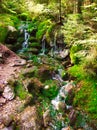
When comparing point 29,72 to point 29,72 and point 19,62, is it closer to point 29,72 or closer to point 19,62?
point 29,72

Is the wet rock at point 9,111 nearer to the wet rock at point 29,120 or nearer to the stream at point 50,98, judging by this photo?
the stream at point 50,98

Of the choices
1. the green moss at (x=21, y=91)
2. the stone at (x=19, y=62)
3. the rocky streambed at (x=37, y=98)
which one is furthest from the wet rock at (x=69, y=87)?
the stone at (x=19, y=62)

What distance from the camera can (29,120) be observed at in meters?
7.81

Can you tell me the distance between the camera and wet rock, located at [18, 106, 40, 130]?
762 centimetres

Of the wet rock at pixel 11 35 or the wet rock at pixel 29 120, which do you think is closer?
the wet rock at pixel 29 120

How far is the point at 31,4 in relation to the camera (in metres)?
16.2

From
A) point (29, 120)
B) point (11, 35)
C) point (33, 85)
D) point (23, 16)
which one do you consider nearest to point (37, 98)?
point (33, 85)

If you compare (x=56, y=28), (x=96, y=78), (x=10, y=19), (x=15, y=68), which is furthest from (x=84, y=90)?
(x=10, y=19)

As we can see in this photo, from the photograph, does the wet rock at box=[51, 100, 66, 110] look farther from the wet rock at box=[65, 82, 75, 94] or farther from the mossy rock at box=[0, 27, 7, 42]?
the mossy rock at box=[0, 27, 7, 42]

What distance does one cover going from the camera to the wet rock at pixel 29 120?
7.62 metres

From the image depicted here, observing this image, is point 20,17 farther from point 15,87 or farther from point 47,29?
point 15,87

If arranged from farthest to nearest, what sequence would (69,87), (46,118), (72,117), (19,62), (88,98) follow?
1. (19,62)
2. (69,87)
3. (88,98)
4. (72,117)
5. (46,118)

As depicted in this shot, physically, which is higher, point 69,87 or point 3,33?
point 3,33

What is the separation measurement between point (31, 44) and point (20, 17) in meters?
5.44
